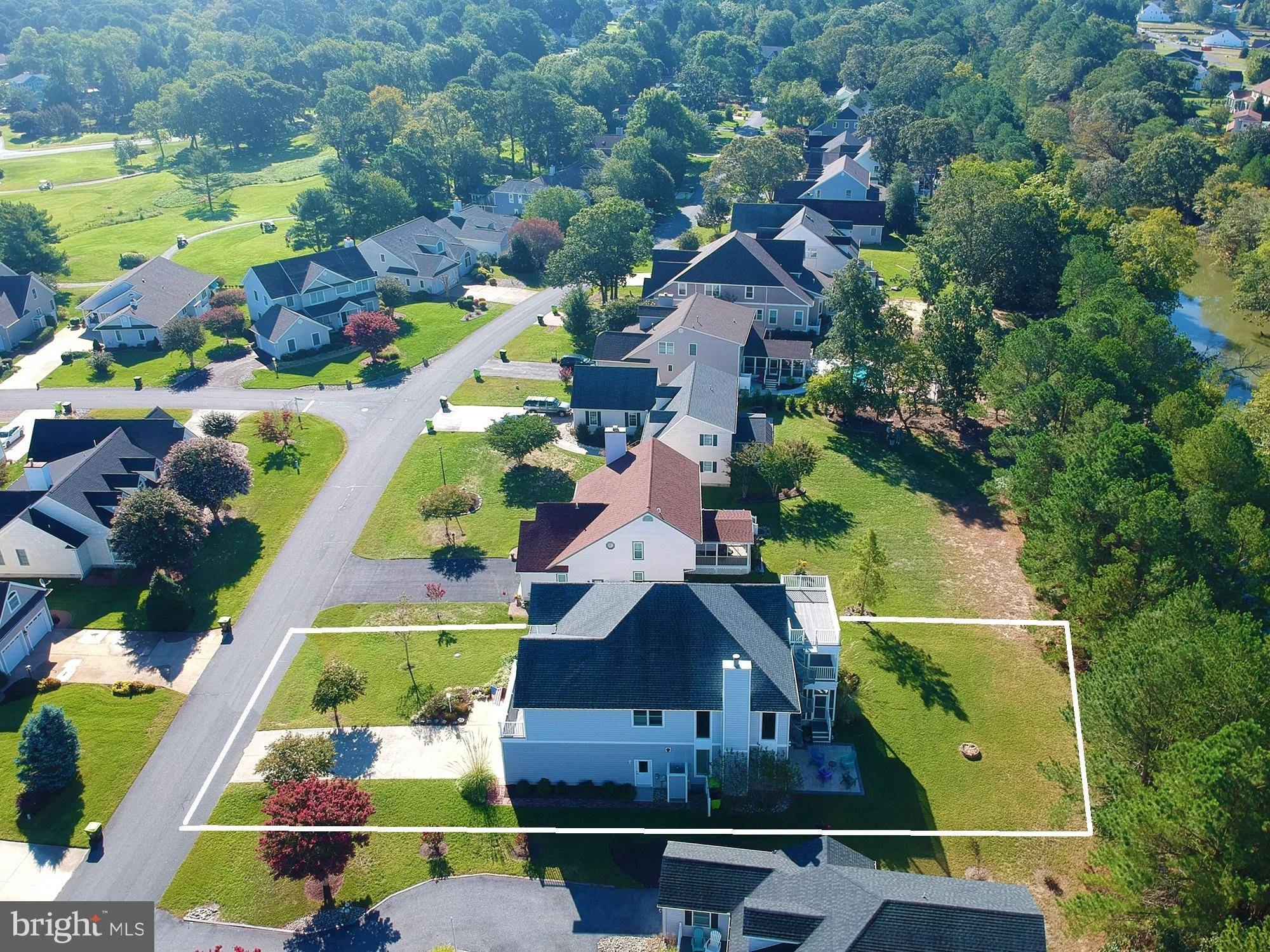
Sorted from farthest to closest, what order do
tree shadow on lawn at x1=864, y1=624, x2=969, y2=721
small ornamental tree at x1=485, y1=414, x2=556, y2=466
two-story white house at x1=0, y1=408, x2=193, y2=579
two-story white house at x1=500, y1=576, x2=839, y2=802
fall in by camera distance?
small ornamental tree at x1=485, y1=414, x2=556, y2=466 < two-story white house at x1=0, y1=408, x2=193, y2=579 < tree shadow on lawn at x1=864, y1=624, x2=969, y2=721 < two-story white house at x1=500, y1=576, x2=839, y2=802

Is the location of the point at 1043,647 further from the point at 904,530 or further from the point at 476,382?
the point at 476,382

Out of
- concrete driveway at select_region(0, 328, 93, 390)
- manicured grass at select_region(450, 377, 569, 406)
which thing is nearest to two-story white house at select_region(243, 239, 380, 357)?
concrete driveway at select_region(0, 328, 93, 390)

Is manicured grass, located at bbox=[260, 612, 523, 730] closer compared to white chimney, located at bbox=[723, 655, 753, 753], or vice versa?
white chimney, located at bbox=[723, 655, 753, 753]

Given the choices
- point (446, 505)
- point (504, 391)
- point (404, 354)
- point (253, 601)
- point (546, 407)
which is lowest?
point (404, 354)

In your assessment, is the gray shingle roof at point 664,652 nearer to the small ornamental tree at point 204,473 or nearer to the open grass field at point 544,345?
the small ornamental tree at point 204,473

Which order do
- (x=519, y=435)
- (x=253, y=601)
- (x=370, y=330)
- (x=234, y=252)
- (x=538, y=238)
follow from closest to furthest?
(x=253, y=601) → (x=519, y=435) → (x=370, y=330) → (x=538, y=238) → (x=234, y=252)

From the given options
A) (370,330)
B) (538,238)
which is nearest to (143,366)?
(370,330)

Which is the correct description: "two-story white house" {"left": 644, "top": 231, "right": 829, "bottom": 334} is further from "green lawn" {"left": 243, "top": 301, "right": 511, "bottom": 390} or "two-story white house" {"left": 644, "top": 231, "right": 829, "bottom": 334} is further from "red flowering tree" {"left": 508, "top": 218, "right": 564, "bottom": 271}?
"red flowering tree" {"left": 508, "top": 218, "right": 564, "bottom": 271}

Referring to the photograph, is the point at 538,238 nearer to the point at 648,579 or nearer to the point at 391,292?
the point at 391,292

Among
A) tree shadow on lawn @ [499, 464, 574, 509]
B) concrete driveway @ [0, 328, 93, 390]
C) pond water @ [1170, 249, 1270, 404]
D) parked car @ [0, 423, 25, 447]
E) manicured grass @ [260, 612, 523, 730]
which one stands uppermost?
manicured grass @ [260, 612, 523, 730]
